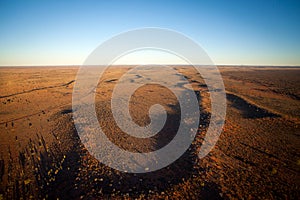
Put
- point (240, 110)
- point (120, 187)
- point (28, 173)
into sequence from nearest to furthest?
point (120, 187), point (28, 173), point (240, 110)

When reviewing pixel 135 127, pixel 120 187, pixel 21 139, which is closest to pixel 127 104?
pixel 135 127

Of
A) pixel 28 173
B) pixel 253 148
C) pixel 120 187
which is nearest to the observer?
pixel 120 187

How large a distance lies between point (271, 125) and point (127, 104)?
12.1m

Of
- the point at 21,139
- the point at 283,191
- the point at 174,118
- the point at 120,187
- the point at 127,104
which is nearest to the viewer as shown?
the point at 283,191

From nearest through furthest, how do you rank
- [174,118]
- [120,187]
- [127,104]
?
[120,187] → [174,118] → [127,104]

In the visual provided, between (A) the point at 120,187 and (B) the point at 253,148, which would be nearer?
(A) the point at 120,187

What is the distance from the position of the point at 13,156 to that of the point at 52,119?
5238 millimetres

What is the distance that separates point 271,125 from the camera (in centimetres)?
1118

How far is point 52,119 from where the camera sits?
44.5ft

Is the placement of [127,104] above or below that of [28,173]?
above

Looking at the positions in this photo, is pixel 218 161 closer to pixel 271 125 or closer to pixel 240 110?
pixel 271 125

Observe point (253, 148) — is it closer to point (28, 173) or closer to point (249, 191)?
point (249, 191)

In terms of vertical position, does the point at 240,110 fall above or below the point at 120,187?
above

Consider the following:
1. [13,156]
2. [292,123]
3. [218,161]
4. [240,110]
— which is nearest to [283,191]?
[218,161]
